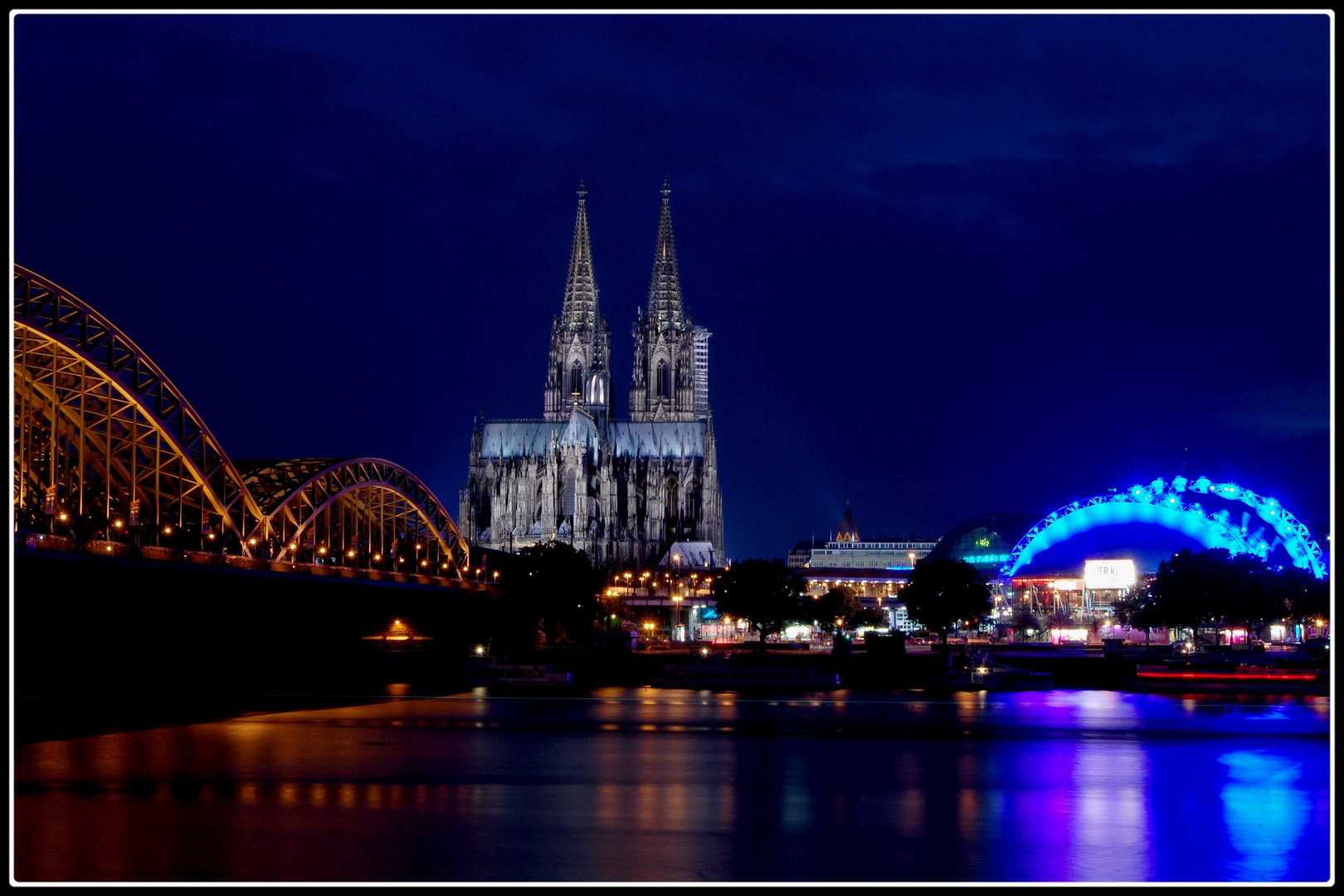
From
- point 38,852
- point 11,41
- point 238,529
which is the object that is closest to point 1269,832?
point 38,852

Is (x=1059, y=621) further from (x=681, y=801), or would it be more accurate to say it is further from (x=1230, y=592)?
(x=681, y=801)

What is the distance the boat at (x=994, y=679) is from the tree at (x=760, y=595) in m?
51.7

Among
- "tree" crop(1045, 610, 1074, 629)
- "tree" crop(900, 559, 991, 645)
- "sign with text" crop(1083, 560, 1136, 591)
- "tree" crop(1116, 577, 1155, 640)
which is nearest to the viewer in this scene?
"tree" crop(1116, 577, 1155, 640)

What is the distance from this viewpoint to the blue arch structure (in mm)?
163000

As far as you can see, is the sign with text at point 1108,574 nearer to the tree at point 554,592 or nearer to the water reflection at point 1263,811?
the tree at point 554,592

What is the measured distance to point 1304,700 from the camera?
8256 centimetres

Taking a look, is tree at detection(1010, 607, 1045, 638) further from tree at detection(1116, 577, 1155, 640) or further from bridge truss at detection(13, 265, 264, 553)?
bridge truss at detection(13, 265, 264, 553)

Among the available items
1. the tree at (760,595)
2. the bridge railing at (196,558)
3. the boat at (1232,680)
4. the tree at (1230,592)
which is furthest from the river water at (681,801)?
the tree at (760,595)

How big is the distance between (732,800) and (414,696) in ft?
154

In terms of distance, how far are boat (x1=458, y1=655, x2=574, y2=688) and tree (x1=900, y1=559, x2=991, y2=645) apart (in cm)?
5321

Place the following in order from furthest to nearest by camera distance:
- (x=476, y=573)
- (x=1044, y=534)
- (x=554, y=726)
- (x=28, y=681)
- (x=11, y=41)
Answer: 1. (x=1044, y=534)
2. (x=476, y=573)
3. (x=28, y=681)
4. (x=554, y=726)
5. (x=11, y=41)

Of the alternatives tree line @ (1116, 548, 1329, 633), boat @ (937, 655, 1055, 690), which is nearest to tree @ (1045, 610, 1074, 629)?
tree line @ (1116, 548, 1329, 633)

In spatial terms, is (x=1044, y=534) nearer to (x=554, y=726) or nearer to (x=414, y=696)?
(x=414, y=696)

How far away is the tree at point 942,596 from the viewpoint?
151250 mm
